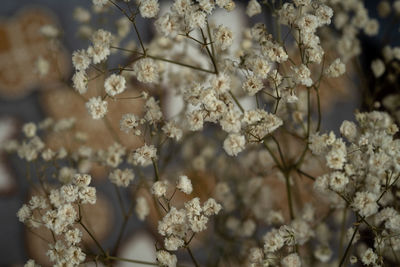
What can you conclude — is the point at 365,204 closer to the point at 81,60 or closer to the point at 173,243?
the point at 173,243

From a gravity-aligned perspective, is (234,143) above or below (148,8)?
below

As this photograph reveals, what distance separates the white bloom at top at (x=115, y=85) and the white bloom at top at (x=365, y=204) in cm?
31

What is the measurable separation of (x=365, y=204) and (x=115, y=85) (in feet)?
1.10

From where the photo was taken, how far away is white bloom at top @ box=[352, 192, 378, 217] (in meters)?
0.50

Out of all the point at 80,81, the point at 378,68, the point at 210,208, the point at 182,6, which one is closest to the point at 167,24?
the point at 182,6

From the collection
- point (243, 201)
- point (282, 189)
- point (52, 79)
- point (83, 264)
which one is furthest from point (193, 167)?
point (52, 79)

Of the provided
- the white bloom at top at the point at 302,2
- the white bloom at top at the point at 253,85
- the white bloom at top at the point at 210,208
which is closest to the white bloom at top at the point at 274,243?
the white bloom at top at the point at 210,208

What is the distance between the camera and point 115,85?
52 centimetres

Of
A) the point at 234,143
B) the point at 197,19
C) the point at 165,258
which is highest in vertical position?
the point at 197,19

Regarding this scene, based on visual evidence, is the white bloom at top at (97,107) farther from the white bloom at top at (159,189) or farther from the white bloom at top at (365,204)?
the white bloom at top at (365,204)

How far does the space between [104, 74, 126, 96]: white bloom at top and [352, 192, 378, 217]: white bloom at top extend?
0.31 metres

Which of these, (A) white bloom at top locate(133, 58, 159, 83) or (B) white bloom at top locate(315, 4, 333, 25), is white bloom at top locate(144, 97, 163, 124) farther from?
(B) white bloom at top locate(315, 4, 333, 25)

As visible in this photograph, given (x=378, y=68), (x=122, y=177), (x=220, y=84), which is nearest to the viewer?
(x=220, y=84)

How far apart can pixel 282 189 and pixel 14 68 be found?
0.88m
